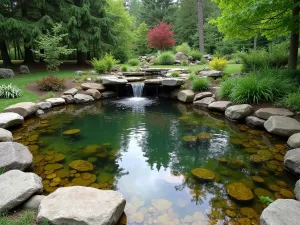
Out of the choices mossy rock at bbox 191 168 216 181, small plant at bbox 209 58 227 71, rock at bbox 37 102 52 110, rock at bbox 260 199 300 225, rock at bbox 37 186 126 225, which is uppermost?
small plant at bbox 209 58 227 71

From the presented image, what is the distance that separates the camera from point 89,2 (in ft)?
46.9

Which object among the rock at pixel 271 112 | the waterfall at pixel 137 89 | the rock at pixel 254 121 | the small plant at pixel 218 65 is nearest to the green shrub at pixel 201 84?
the small plant at pixel 218 65

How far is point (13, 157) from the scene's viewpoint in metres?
3.69

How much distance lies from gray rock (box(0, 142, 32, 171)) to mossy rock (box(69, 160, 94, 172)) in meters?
0.72

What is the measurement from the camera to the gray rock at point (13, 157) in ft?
11.6

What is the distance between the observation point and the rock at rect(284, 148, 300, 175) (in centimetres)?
376

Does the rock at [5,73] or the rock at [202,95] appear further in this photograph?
the rock at [5,73]

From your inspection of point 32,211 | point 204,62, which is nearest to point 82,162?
A: point 32,211

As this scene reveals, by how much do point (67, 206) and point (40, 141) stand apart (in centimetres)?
326

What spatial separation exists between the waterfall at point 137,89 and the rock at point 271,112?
18.5ft

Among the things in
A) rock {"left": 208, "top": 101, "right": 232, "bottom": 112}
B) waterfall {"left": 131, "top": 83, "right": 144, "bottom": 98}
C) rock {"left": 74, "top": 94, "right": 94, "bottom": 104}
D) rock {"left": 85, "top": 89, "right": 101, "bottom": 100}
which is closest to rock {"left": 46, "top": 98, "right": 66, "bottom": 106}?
rock {"left": 74, "top": 94, "right": 94, "bottom": 104}

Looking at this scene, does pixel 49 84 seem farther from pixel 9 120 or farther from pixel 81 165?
pixel 81 165

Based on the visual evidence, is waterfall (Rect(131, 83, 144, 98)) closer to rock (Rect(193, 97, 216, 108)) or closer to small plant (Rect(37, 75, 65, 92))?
rock (Rect(193, 97, 216, 108))

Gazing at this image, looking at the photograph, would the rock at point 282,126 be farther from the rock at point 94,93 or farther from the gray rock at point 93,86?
the gray rock at point 93,86
